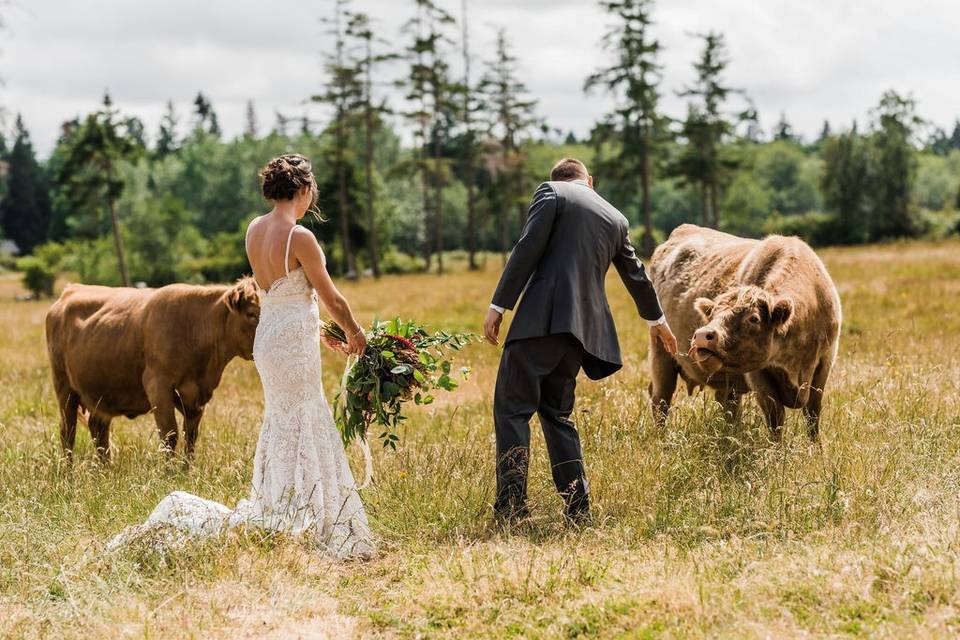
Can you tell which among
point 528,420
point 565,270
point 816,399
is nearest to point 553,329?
point 565,270

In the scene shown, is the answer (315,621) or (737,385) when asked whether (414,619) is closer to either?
(315,621)

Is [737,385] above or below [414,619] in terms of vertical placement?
above

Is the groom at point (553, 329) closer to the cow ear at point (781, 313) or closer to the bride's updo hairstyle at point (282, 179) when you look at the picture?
the cow ear at point (781, 313)

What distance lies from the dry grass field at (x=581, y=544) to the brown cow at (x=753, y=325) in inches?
11.5

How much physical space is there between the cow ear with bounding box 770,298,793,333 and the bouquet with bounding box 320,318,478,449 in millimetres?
2332

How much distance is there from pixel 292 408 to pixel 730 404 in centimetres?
411

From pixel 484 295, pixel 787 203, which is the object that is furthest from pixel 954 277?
pixel 787 203

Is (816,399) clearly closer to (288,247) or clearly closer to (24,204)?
(288,247)

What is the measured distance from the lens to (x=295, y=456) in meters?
5.91

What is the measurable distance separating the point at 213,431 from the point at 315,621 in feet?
16.2

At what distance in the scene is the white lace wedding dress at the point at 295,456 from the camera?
226 inches

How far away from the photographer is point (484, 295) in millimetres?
23875

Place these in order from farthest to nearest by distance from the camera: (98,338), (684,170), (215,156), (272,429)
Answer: (215,156) → (684,170) → (98,338) → (272,429)

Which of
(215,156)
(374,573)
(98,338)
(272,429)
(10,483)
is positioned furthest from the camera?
(215,156)
